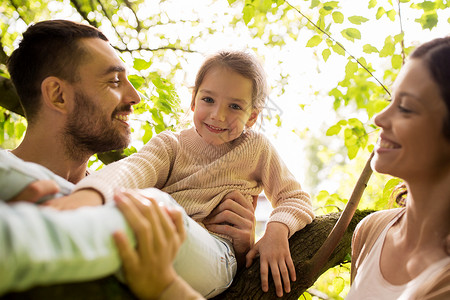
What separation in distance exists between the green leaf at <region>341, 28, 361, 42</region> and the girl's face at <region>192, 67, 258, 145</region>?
50 cm

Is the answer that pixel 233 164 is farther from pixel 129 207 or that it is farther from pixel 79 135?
pixel 129 207

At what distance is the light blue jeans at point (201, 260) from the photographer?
3.63ft

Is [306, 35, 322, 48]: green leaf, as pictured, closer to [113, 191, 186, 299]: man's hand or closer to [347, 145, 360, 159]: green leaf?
[347, 145, 360, 159]: green leaf

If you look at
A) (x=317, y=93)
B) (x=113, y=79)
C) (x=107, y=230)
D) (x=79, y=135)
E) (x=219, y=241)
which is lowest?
(x=219, y=241)

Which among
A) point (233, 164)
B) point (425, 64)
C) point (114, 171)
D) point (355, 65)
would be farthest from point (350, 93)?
point (114, 171)

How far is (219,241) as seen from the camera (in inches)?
57.1

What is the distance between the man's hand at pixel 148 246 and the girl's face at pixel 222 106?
36.4 inches

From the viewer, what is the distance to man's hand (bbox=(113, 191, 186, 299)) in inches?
30.5

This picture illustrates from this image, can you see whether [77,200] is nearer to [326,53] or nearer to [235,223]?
[235,223]

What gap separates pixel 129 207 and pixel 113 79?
51.6 inches

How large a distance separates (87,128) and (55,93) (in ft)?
0.79

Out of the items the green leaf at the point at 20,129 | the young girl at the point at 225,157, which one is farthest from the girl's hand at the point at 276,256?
the green leaf at the point at 20,129

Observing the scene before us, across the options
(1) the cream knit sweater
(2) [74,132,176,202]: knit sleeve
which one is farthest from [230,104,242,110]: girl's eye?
(2) [74,132,176,202]: knit sleeve

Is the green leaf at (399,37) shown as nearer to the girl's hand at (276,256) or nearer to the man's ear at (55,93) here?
the girl's hand at (276,256)
